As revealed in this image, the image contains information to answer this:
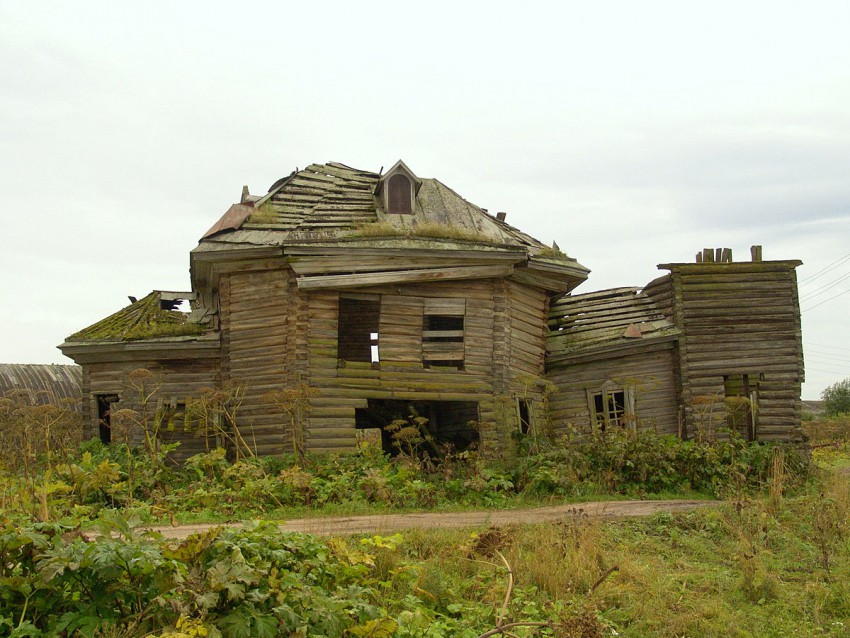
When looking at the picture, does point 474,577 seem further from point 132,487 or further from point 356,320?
point 356,320

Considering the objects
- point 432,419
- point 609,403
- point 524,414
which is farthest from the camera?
point 432,419

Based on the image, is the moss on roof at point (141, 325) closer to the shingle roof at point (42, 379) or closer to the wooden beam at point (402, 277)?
the wooden beam at point (402, 277)

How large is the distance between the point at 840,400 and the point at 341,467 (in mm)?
34183

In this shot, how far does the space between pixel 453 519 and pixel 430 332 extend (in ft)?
26.5

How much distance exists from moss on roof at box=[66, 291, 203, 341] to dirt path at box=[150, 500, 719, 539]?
10.5 m

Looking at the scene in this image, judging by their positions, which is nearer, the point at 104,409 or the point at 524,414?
the point at 524,414

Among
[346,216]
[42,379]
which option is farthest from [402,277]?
[42,379]

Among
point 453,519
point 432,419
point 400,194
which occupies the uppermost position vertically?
point 400,194

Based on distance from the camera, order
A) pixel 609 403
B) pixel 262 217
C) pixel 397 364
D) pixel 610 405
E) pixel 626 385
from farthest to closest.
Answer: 1. pixel 610 405
2. pixel 609 403
3. pixel 626 385
4. pixel 262 217
5. pixel 397 364

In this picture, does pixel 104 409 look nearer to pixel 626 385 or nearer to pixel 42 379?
pixel 626 385

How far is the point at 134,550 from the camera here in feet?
24.6

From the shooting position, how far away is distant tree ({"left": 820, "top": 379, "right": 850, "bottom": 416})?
42.8 meters

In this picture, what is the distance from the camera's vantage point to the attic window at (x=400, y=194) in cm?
2286

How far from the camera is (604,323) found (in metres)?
25.2
